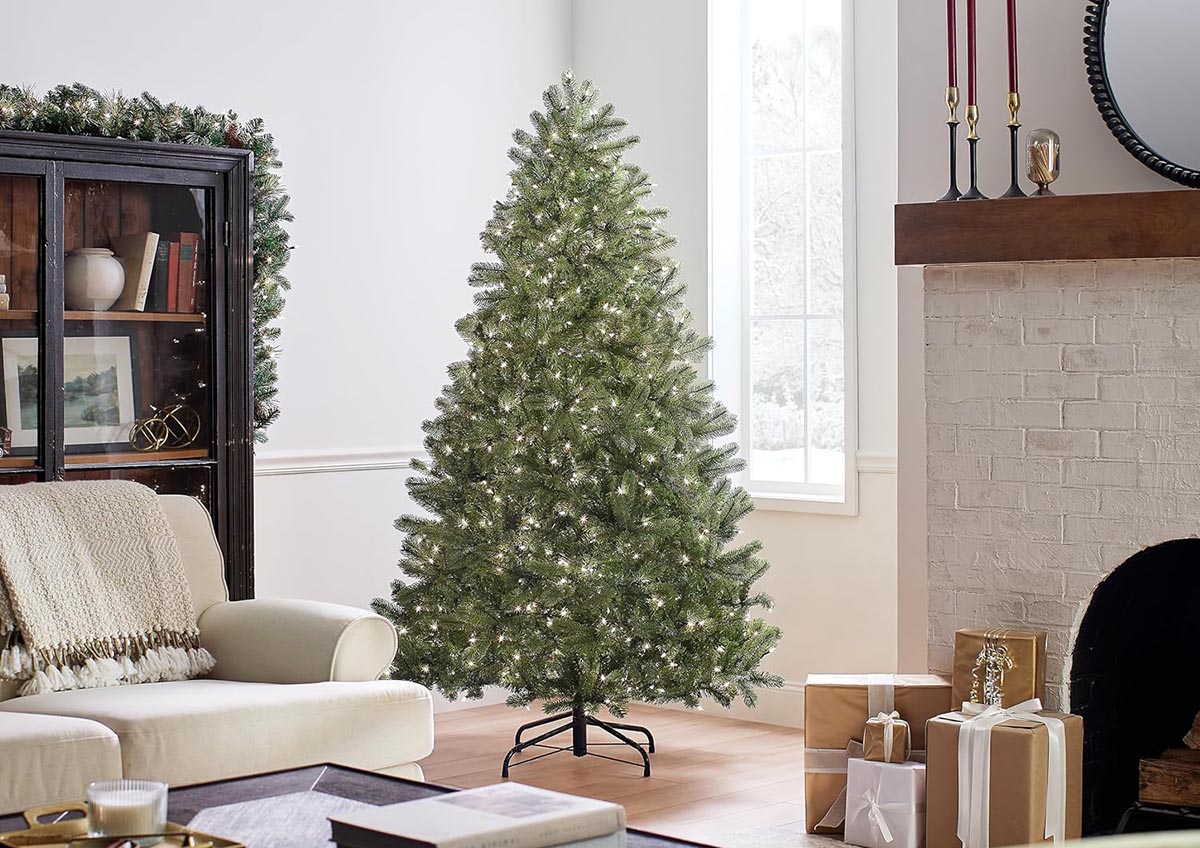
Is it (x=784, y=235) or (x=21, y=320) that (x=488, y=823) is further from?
(x=784, y=235)

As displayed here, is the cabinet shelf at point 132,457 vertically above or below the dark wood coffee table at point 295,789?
above

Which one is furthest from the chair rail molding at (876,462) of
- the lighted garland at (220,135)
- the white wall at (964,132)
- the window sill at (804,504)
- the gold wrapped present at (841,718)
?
the lighted garland at (220,135)

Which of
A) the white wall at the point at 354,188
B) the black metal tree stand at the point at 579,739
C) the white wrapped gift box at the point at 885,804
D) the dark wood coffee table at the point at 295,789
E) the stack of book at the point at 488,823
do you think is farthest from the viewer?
the white wall at the point at 354,188

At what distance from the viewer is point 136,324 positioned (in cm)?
409

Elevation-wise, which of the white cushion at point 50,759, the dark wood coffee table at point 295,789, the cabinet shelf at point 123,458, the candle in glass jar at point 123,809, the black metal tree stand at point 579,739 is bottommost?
the black metal tree stand at point 579,739

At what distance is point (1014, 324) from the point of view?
3.62 meters

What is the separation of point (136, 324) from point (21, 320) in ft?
1.05

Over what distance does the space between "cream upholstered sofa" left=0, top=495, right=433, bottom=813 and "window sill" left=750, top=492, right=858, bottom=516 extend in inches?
75.3

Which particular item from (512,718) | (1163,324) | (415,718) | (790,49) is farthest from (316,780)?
(790,49)

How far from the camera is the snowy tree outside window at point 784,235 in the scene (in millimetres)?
5051

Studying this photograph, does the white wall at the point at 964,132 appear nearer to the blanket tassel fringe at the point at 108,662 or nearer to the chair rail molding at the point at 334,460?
the chair rail molding at the point at 334,460

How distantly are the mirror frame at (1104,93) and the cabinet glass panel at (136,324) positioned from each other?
2.38 meters

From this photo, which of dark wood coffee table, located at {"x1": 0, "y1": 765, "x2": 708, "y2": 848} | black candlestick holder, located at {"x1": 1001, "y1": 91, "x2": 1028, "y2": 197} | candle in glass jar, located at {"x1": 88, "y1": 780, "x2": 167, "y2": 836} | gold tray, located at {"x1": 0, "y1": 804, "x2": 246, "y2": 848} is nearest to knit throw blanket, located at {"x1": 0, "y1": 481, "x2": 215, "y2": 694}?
dark wood coffee table, located at {"x1": 0, "y1": 765, "x2": 708, "y2": 848}

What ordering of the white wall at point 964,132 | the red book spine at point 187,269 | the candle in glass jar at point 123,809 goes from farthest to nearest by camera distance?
the red book spine at point 187,269 < the white wall at point 964,132 < the candle in glass jar at point 123,809
